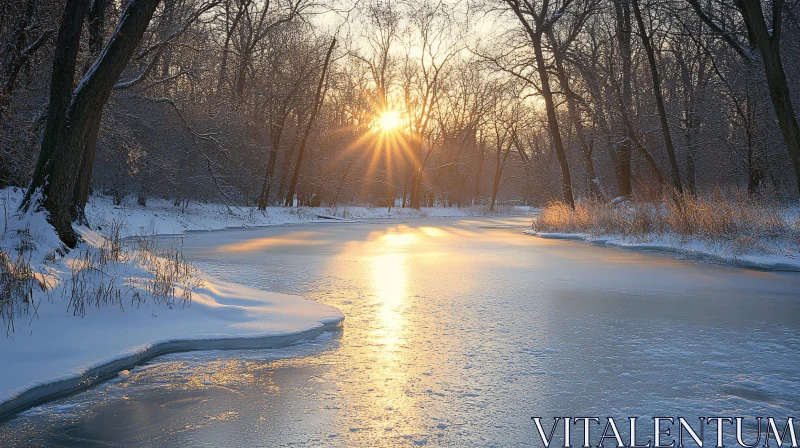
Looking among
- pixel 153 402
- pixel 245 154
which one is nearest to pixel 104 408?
pixel 153 402

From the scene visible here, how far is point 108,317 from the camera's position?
17.2 feet

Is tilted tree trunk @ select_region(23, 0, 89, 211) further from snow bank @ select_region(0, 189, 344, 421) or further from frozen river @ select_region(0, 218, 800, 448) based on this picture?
frozen river @ select_region(0, 218, 800, 448)

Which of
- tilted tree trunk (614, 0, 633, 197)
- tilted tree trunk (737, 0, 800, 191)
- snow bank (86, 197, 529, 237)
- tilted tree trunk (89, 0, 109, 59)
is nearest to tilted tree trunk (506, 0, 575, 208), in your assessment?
tilted tree trunk (614, 0, 633, 197)

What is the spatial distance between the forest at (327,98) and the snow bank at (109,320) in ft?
3.26

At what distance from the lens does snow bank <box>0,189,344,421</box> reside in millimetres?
3963

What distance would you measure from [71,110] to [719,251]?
39.5ft

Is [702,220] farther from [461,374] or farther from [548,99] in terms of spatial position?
[548,99]

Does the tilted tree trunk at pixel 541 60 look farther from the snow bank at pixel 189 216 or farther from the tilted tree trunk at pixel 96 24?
the tilted tree trunk at pixel 96 24

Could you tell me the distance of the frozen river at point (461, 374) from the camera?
308cm

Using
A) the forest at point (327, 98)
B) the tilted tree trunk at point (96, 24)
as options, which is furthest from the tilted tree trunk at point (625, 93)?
the tilted tree trunk at point (96, 24)

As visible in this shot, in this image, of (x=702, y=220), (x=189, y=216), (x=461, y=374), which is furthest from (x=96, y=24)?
(x=189, y=216)

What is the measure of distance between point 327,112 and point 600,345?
40.9 m

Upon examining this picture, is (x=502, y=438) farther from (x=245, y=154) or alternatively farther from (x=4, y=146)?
(x=245, y=154)

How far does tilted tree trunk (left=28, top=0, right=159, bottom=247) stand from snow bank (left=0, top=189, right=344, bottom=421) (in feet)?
1.21
